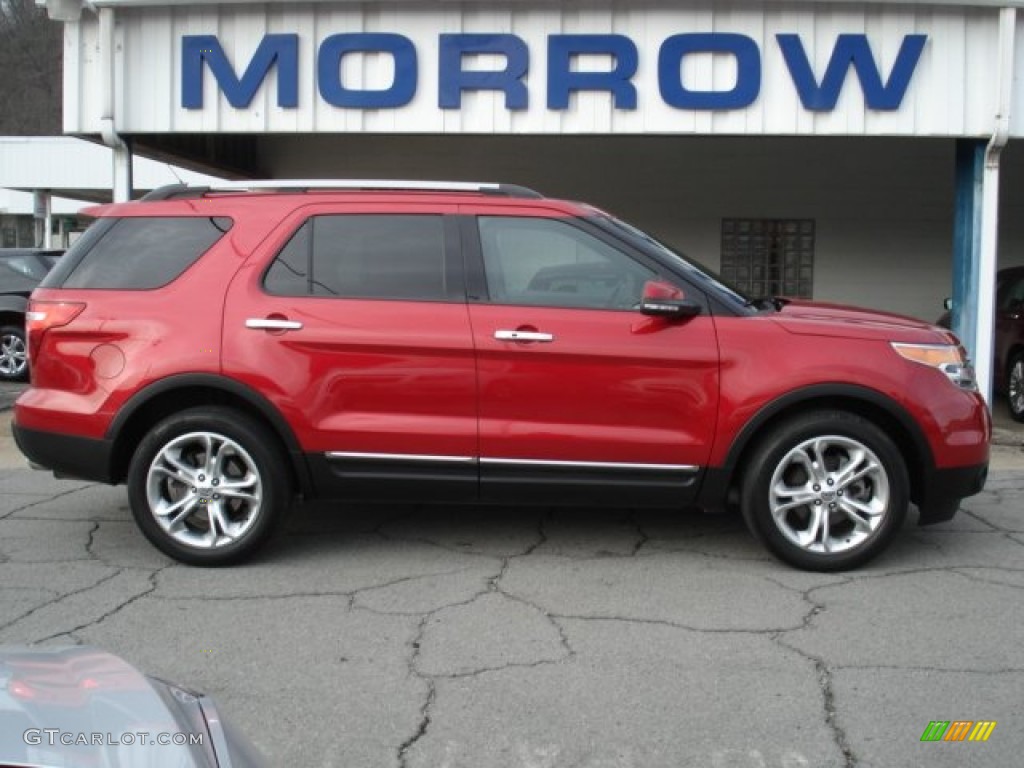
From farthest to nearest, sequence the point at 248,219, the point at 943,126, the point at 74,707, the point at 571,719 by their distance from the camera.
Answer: the point at 943,126
the point at 248,219
the point at 571,719
the point at 74,707

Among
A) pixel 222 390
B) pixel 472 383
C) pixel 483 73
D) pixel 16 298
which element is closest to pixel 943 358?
pixel 472 383

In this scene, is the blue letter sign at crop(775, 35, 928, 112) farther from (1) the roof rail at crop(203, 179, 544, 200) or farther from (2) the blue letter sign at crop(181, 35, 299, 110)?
(1) the roof rail at crop(203, 179, 544, 200)

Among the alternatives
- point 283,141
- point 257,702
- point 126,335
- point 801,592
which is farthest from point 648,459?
point 283,141

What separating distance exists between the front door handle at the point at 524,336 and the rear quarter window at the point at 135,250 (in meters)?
1.55

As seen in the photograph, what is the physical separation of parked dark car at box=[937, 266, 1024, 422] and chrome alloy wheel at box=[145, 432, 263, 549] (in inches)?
312

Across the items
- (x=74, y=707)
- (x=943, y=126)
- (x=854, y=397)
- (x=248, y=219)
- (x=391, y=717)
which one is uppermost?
(x=943, y=126)

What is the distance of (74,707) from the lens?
1.97 meters

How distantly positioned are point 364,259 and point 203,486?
1.39 metres

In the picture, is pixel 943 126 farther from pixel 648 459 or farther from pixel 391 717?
pixel 391 717

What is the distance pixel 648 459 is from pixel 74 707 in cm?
344

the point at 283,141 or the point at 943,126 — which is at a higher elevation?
the point at 283,141

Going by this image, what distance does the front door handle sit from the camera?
5.04 metres

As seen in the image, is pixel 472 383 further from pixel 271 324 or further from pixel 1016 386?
pixel 1016 386

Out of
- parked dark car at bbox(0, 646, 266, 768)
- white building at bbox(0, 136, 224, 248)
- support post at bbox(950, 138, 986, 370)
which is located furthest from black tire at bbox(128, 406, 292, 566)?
white building at bbox(0, 136, 224, 248)
